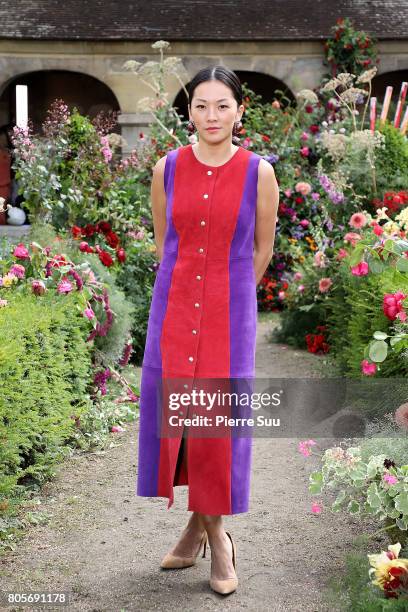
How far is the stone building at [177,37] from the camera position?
42.0ft

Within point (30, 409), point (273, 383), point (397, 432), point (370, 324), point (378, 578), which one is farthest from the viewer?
point (273, 383)

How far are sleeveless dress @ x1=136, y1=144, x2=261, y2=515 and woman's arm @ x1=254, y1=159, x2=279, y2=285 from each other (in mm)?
28

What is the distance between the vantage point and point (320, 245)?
26.4 ft

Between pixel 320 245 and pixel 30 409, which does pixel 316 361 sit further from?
pixel 30 409

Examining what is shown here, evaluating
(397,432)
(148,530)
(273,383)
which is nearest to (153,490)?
(148,530)

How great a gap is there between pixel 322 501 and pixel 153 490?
1.32 m

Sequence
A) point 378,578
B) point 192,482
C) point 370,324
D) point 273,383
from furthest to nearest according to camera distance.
→ point 273,383 < point 370,324 < point 192,482 < point 378,578

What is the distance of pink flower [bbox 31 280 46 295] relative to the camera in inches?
201

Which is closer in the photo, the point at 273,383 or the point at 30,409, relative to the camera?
the point at 30,409

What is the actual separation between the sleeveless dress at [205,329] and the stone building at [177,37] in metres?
9.65

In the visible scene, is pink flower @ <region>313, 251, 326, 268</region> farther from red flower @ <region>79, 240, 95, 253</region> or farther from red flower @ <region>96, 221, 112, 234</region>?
red flower @ <region>79, 240, 95, 253</region>

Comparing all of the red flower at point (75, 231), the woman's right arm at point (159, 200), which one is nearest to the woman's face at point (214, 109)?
the woman's right arm at point (159, 200)

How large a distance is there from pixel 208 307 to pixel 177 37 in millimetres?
9963

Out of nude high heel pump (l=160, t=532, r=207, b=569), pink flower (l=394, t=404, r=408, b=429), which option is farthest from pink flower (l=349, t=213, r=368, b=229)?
nude high heel pump (l=160, t=532, r=207, b=569)
